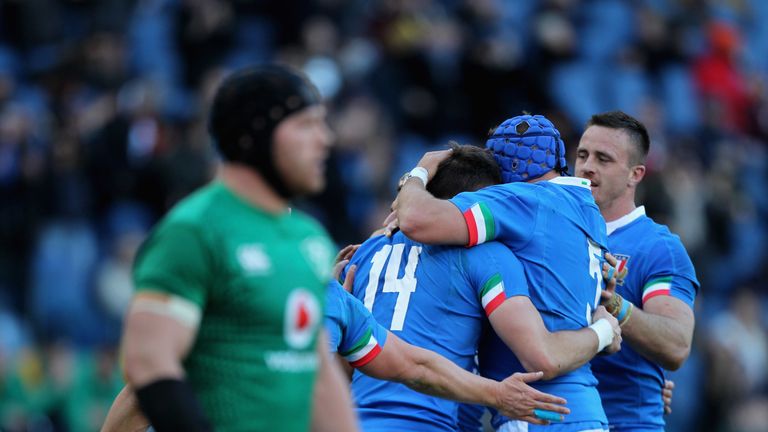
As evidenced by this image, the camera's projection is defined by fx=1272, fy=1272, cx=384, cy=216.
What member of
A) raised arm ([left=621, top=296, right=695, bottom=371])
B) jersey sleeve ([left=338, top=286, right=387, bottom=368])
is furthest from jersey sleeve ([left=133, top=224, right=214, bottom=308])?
raised arm ([left=621, top=296, right=695, bottom=371])

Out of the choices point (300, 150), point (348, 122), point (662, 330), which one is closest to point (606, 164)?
point (662, 330)

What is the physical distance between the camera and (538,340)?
579 centimetres

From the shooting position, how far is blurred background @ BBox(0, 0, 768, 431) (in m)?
13.9

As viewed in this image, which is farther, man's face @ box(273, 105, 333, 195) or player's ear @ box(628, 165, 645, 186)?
player's ear @ box(628, 165, 645, 186)

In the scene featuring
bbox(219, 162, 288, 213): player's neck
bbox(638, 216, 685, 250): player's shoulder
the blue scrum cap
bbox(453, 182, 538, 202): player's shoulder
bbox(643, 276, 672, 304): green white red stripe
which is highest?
the blue scrum cap

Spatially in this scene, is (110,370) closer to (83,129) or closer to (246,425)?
(83,129)

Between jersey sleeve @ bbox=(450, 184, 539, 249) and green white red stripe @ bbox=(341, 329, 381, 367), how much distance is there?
87 cm

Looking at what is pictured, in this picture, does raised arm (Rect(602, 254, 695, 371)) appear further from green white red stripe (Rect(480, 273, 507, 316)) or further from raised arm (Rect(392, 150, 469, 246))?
raised arm (Rect(392, 150, 469, 246))

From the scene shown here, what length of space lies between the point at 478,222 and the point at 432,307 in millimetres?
468

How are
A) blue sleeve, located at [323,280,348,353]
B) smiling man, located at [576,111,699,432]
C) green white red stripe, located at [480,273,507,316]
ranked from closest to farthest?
blue sleeve, located at [323,280,348,353] → green white red stripe, located at [480,273,507,316] → smiling man, located at [576,111,699,432]

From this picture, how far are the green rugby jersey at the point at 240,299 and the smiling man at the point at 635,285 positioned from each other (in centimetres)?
278

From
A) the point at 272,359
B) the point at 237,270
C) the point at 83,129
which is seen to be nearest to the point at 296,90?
the point at 237,270

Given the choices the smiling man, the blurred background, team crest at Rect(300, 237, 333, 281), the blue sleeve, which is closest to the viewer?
team crest at Rect(300, 237, 333, 281)

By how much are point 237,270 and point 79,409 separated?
9822mm
